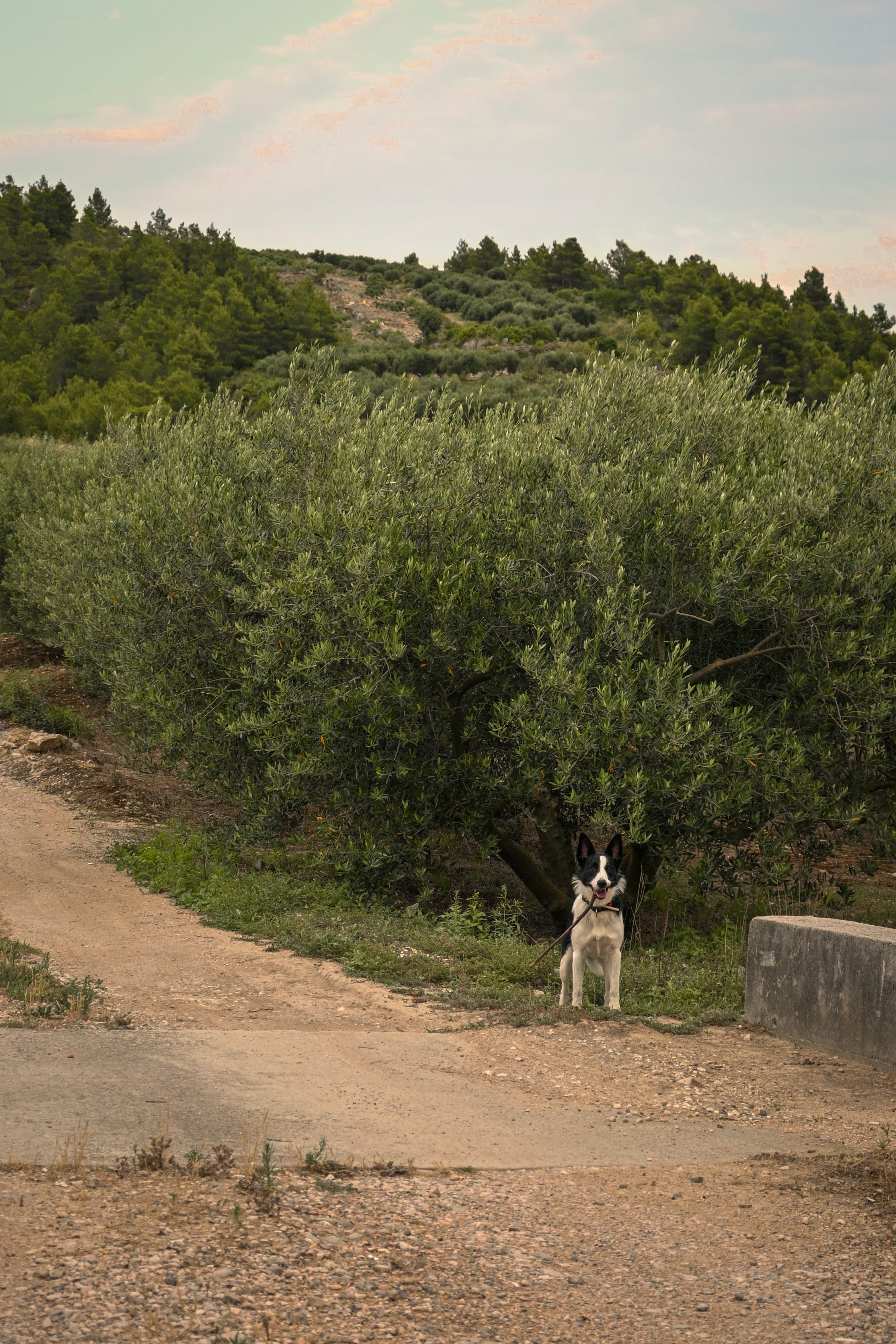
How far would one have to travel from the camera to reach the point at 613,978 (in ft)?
28.0

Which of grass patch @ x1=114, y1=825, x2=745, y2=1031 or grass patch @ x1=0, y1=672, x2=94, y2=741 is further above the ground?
grass patch @ x1=0, y1=672, x2=94, y2=741

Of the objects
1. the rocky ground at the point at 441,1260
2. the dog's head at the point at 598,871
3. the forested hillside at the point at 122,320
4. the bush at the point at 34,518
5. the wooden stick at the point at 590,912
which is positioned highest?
the forested hillside at the point at 122,320

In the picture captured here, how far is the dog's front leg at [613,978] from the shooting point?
8484 mm

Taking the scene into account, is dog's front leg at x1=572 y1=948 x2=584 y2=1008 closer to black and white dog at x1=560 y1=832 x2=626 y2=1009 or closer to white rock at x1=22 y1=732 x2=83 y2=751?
black and white dog at x1=560 y1=832 x2=626 y2=1009

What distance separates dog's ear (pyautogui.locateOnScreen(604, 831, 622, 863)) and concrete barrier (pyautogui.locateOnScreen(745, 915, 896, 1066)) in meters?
1.12

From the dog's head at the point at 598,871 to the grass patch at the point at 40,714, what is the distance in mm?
16281

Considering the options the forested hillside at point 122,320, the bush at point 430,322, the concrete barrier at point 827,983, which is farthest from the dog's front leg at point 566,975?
the bush at point 430,322

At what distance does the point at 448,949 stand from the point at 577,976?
1.97 m

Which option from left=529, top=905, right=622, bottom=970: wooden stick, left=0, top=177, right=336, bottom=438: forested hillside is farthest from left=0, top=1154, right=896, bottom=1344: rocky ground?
left=0, top=177, right=336, bottom=438: forested hillside

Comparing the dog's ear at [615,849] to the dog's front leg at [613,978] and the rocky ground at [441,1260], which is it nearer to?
the dog's front leg at [613,978]

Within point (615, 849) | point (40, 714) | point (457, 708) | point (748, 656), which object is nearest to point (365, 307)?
point (40, 714)

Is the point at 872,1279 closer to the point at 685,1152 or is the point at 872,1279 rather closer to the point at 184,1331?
the point at 685,1152

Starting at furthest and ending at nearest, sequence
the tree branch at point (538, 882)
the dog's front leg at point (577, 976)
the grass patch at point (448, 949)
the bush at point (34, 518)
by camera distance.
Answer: the bush at point (34, 518) < the tree branch at point (538, 882) < the grass patch at point (448, 949) < the dog's front leg at point (577, 976)

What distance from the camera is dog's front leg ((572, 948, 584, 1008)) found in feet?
27.8
